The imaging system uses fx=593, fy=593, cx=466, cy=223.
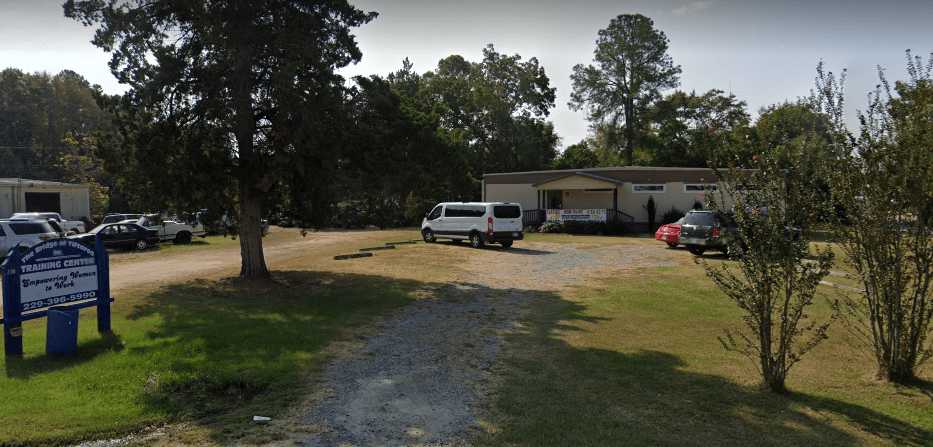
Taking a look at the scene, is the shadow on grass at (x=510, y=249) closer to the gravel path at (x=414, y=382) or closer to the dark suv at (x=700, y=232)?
the dark suv at (x=700, y=232)

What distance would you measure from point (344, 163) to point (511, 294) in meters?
5.39

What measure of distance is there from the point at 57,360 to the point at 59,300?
1273mm

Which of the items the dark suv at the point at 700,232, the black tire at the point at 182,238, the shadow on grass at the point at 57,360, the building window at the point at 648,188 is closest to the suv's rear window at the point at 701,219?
the dark suv at the point at 700,232

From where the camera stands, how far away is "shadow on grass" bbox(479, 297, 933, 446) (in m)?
4.97

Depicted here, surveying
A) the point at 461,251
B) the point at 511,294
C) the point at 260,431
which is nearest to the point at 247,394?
the point at 260,431

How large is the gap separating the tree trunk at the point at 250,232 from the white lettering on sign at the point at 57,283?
18.3 feet

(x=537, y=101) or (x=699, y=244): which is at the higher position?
(x=537, y=101)

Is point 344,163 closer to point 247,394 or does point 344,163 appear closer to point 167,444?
point 247,394

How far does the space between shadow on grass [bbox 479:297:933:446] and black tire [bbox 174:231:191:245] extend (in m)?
25.0

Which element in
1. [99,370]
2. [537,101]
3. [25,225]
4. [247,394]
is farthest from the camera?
[537,101]

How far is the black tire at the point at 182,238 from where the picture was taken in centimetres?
2820

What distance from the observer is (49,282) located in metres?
8.09

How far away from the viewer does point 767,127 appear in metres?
6.40

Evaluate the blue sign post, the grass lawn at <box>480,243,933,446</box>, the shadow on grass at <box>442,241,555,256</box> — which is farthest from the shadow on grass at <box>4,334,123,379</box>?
the shadow on grass at <box>442,241,555,256</box>
